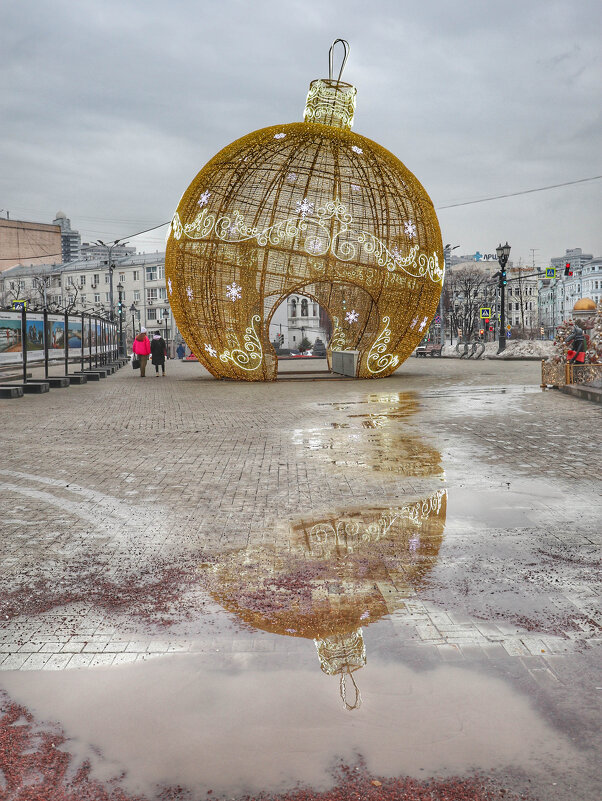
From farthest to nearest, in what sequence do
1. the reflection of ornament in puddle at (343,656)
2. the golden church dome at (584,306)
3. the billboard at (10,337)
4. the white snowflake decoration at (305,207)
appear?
1. the white snowflake decoration at (305,207)
2. the golden church dome at (584,306)
3. the billboard at (10,337)
4. the reflection of ornament in puddle at (343,656)

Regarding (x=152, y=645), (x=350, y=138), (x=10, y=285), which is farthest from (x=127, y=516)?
(x=10, y=285)

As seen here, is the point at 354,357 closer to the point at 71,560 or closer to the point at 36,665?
the point at 71,560

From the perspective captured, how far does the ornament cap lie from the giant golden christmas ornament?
0.11 ft

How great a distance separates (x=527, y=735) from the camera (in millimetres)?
2797

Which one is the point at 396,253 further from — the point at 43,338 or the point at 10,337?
the point at 10,337

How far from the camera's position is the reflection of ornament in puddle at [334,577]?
12.4 feet

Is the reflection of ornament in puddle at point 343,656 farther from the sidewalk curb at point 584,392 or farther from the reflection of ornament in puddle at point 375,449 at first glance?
the sidewalk curb at point 584,392

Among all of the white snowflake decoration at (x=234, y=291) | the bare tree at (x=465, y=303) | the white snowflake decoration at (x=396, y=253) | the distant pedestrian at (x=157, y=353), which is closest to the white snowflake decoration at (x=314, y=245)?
the white snowflake decoration at (x=396, y=253)

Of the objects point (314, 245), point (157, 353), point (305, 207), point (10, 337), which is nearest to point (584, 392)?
point (314, 245)

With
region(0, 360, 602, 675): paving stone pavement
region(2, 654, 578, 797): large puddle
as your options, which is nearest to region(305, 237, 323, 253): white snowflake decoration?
region(0, 360, 602, 675): paving stone pavement

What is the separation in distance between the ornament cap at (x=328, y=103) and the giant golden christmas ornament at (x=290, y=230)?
3cm

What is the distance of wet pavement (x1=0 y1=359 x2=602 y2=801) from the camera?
8.66 feet

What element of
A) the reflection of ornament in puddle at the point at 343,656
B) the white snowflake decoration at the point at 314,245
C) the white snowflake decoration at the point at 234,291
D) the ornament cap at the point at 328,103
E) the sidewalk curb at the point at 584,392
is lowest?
the reflection of ornament in puddle at the point at 343,656

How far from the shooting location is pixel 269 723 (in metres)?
2.91
